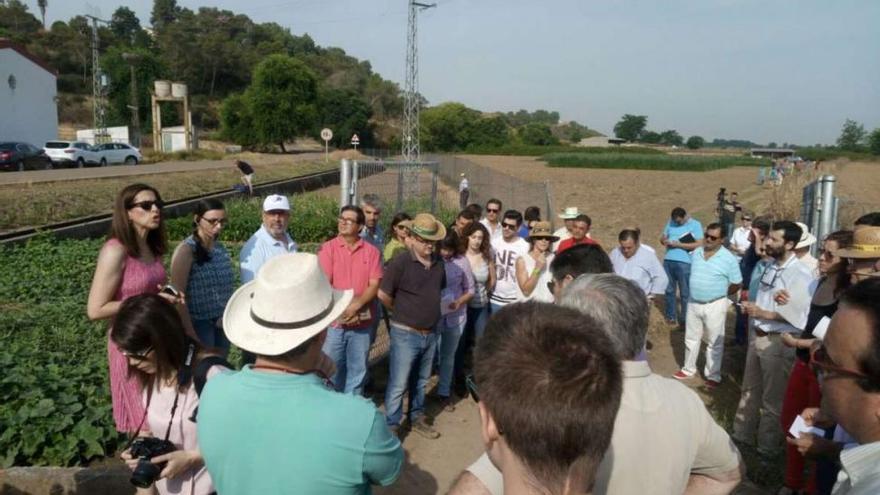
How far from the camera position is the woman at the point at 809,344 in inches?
156

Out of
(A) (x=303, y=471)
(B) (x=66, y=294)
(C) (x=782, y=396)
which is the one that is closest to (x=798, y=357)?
(C) (x=782, y=396)

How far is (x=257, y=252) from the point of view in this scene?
4.90 m

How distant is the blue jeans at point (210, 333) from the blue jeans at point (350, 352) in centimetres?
Answer: 81

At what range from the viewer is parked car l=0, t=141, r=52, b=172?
2530 cm

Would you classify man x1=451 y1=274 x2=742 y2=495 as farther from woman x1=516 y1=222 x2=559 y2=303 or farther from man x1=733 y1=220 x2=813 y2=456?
woman x1=516 y1=222 x2=559 y2=303

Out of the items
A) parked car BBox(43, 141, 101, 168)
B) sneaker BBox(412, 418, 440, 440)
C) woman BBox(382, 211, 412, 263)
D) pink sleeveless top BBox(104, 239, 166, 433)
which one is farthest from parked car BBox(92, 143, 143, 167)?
pink sleeveless top BBox(104, 239, 166, 433)

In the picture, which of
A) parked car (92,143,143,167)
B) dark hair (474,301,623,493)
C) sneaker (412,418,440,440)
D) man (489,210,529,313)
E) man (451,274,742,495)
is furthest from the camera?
parked car (92,143,143,167)

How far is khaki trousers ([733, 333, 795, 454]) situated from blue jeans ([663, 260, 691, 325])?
3.51 metres

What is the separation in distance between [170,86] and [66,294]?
4114 centimetres

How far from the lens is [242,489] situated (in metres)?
1.95

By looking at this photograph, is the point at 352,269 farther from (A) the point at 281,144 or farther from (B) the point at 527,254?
(A) the point at 281,144

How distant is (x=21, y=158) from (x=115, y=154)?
6071 mm

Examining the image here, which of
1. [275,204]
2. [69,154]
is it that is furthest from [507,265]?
[69,154]

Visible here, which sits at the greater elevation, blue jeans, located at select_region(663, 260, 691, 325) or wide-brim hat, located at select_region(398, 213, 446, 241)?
wide-brim hat, located at select_region(398, 213, 446, 241)
